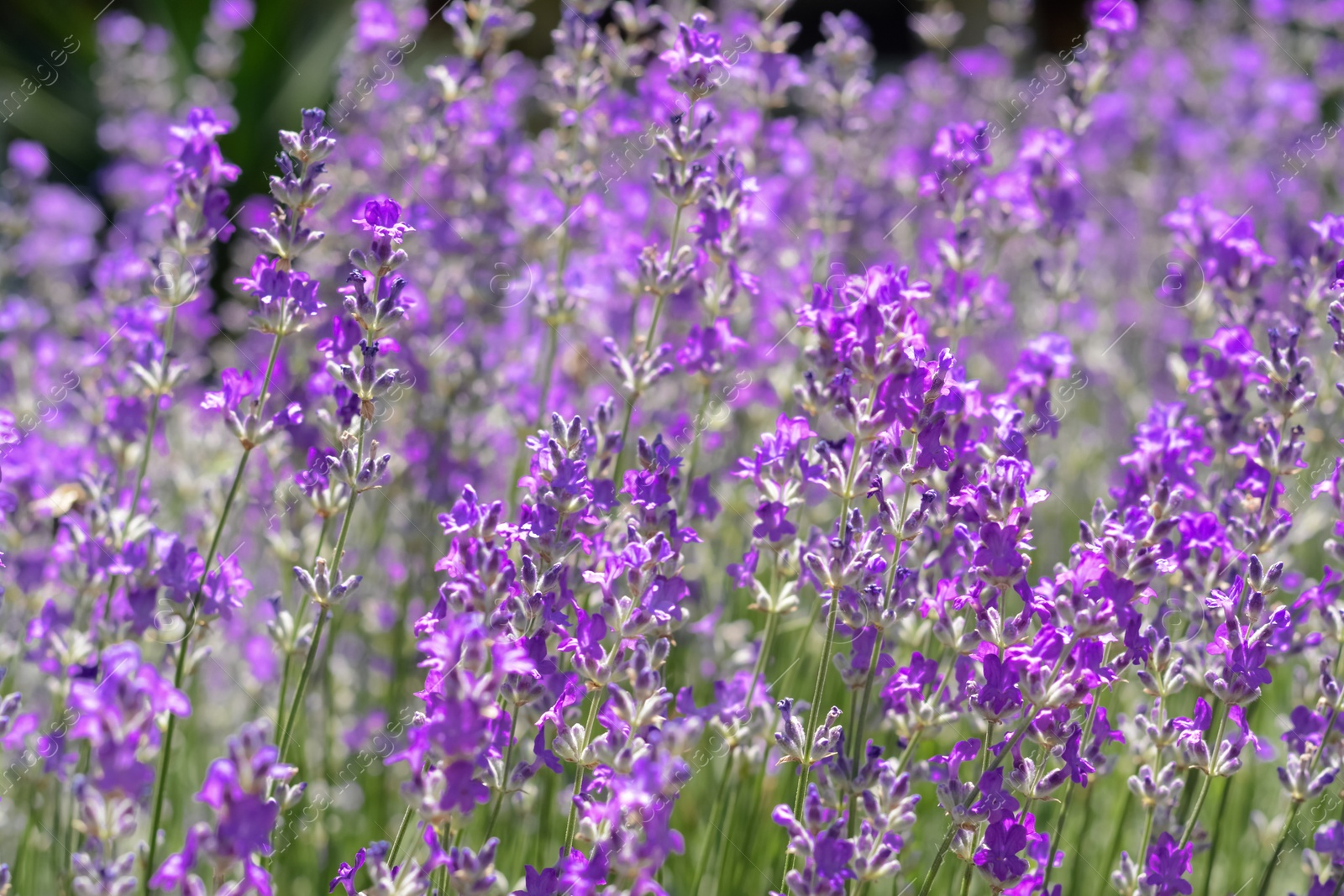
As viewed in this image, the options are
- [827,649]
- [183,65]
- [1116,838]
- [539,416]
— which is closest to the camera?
[827,649]

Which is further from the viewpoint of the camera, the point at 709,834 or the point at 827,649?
the point at 709,834

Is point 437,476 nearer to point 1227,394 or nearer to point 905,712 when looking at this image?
point 905,712

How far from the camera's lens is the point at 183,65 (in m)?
8.46

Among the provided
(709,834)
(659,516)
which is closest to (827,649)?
(659,516)

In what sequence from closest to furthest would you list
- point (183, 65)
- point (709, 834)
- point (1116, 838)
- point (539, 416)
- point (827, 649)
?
point (827, 649), point (709, 834), point (1116, 838), point (539, 416), point (183, 65)

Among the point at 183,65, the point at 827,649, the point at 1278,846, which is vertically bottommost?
the point at 1278,846

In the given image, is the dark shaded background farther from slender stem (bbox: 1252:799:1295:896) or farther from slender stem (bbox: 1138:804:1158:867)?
slender stem (bbox: 1252:799:1295:896)

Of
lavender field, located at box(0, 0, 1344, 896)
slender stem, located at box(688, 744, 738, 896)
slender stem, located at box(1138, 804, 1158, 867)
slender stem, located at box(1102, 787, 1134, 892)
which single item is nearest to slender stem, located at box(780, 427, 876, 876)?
lavender field, located at box(0, 0, 1344, 896)

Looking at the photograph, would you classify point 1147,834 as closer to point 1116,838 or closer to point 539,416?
point 1116,838

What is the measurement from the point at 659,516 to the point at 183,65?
817 cm

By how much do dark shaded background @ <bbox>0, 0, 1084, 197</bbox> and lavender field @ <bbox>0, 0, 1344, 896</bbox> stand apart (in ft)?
13.1

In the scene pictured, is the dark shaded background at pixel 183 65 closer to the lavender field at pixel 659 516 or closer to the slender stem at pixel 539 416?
the lavender field at pixel 659 516

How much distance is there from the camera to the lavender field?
167 centimetres

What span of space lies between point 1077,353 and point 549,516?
9.82 feet
